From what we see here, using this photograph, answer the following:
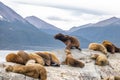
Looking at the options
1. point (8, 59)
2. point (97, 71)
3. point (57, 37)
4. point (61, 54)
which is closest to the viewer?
point (8, 59)

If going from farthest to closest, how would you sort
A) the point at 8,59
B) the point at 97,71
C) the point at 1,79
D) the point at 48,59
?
the point at 97,71 < the point at 48,59 < the point at 8,59 < the point at 1,79

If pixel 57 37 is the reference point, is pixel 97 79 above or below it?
below

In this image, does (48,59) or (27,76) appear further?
(48,59)

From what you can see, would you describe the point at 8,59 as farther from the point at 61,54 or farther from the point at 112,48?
the point at 112,48

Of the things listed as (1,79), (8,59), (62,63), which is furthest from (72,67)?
(1,79)

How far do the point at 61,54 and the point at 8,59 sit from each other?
4.66 metres

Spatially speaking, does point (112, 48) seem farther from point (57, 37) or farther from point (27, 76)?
point (27, 76)

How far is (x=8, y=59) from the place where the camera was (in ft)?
54.7

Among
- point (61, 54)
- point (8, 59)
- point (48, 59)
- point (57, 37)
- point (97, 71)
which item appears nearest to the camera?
point (8, 59)

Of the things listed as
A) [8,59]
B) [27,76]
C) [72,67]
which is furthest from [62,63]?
[27,76]

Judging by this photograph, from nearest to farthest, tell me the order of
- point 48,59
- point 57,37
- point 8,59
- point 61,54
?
point 8,59 < point 48,59 < point 61,54 < point 57,37

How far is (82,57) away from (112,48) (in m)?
3.91

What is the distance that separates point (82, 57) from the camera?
2134cm

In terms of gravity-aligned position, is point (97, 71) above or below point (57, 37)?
below
